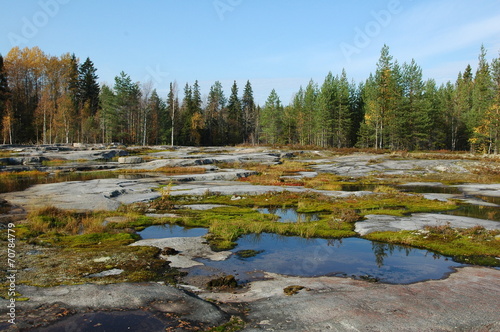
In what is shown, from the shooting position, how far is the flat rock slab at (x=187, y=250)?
11.4m

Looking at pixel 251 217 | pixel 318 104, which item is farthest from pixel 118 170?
pixel 318 104

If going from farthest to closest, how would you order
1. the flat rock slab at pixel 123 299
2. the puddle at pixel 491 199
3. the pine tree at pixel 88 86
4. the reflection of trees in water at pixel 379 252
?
the pine tree at pixel 88 86 < the puddle at pixel 491 199 < the reflection of trees in water at pixel 379 252 < the flat rock slab at pixel 123 299

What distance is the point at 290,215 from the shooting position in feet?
66.3

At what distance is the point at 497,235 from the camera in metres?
14.6

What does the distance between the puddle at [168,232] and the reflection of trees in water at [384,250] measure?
7728 millimetres

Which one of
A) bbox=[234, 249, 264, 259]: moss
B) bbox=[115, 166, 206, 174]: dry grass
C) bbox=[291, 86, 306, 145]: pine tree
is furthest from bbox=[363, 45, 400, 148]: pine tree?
bbox=[234, 249, 264, 259]: moss

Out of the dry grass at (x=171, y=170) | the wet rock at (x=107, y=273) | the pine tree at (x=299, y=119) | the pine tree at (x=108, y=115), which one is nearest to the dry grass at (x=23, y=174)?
the dry grass at (x=171, y=170)

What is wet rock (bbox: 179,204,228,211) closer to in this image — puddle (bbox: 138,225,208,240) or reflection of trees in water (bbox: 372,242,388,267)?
puddle (bbox: 138,225,208,240)

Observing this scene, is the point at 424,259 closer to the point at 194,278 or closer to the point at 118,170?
the point at 194,278

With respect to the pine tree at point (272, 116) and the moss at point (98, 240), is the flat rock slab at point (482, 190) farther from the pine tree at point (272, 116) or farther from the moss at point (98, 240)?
the pine tree at point (272, 116)

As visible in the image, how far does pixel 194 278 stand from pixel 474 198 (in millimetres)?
25600

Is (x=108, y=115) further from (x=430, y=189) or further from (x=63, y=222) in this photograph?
(x=430, y=189)

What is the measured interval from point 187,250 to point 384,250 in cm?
796

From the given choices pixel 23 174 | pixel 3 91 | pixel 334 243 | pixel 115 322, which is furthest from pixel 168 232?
pixel 3 91
